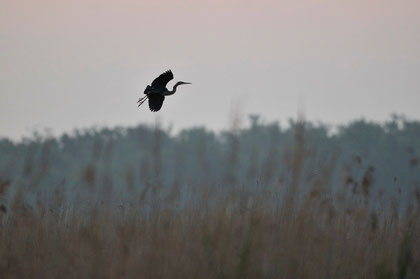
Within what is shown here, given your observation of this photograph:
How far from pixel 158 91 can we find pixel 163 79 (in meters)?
0.20

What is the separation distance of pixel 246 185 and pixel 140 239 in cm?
97

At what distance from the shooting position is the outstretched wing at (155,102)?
1181 cm

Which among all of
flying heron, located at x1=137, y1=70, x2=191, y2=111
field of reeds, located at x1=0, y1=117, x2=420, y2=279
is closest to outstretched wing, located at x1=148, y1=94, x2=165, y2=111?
flying heron, located at x1=137, y1=70, x2=191, y2=111

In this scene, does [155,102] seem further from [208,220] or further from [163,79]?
[208,220]

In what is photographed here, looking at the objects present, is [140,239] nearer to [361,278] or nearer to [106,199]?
[106,199]

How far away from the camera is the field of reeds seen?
700 cm

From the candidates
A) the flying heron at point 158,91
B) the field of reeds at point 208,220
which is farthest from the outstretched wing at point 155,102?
the field of reeds at point 208,220

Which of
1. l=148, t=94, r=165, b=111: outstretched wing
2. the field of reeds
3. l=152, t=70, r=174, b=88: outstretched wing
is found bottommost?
the field of reeds

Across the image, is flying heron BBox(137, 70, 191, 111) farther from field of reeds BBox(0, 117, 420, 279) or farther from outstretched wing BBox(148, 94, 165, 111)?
field of reeds BBox(0, 117, 420, 279)

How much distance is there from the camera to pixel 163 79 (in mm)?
11688

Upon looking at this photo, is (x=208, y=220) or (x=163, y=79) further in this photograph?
(x=163, y=79)

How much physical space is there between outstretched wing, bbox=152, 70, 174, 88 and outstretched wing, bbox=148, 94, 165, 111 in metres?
0.17

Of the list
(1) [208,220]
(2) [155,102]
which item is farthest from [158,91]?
(1) [208,220]

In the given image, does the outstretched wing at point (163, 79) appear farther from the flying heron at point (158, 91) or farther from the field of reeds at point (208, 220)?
the field of reeds at point (208, 220)
